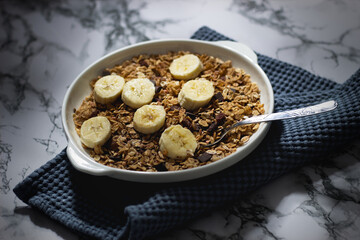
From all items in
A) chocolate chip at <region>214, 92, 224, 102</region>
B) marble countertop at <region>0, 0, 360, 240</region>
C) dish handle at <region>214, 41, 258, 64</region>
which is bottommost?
marble countertop at <region>0, 0, 360, 240</region>

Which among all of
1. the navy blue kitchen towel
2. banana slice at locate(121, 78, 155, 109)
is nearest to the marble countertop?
the navy blue kitchen towel

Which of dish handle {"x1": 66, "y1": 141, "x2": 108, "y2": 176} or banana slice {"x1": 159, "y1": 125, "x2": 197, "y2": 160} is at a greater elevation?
banana slice {"x1": 159, "y1": 125, "x2": 197, "y2": 160}

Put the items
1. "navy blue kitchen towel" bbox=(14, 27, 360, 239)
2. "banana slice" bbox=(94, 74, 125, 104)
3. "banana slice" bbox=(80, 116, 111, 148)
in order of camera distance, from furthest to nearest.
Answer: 1. "banana slice" bbox=(94, 74, 125, 104)
2. "banana slice" bbox=(80, 116, 111, 148)
3. "navy blue kitchen towel" bbox=(14, 27, 360, 239)

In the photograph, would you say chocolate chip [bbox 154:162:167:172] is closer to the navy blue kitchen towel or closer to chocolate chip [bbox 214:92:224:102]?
the navy blue kitchen towel

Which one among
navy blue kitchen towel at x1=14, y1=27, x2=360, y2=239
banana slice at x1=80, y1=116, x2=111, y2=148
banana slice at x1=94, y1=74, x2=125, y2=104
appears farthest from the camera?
banana slice at x1=94, y1=74, x2=125, y2=104

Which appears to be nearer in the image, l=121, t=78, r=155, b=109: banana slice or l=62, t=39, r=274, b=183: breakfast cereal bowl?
l=62, t=39, r=274, b=183: breakfast cereal bowl

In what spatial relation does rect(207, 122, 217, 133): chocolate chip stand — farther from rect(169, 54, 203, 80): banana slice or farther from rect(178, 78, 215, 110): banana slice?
rect(169, 54, 203, 80): banana slice

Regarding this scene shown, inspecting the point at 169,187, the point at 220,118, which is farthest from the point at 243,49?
the point at 169,187
